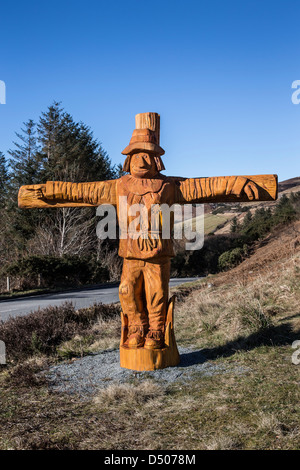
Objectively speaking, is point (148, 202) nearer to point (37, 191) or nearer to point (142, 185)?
point (142, 185)

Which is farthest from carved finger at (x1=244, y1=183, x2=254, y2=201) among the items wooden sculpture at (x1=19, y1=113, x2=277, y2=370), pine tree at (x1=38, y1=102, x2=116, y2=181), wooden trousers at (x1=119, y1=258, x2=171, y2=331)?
pine tree at (x1=38, y1=102, x2=116, y2=181)

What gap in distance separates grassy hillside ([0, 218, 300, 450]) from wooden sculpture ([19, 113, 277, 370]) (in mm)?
485

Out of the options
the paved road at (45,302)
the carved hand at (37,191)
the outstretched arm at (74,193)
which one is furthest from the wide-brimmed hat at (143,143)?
the paved road at (45,302)

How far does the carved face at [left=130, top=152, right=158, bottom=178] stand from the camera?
5.41 meters

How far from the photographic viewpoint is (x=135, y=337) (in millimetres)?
5402

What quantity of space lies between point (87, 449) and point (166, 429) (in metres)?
0.69

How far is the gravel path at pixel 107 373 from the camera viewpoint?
16.2 feet

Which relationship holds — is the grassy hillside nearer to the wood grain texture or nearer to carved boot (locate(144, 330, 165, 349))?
the wood grain texture

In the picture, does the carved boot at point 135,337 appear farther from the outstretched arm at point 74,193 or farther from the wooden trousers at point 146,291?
the outstretched arm at point 74,193

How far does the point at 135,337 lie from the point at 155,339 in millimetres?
257

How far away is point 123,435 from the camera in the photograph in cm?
361

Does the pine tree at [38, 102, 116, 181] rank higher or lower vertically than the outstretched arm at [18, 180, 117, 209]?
higher

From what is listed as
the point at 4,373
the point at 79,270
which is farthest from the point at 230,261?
the point at 4,373

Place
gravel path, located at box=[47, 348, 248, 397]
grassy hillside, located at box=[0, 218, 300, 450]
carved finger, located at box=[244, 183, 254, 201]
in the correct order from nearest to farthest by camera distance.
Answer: grassy hillside, located at box=[0, 218, 300, 450], gravel path, located at box=[47, 348, 248, 397], carved finger, located at box=[244, 183, 254, 201]
